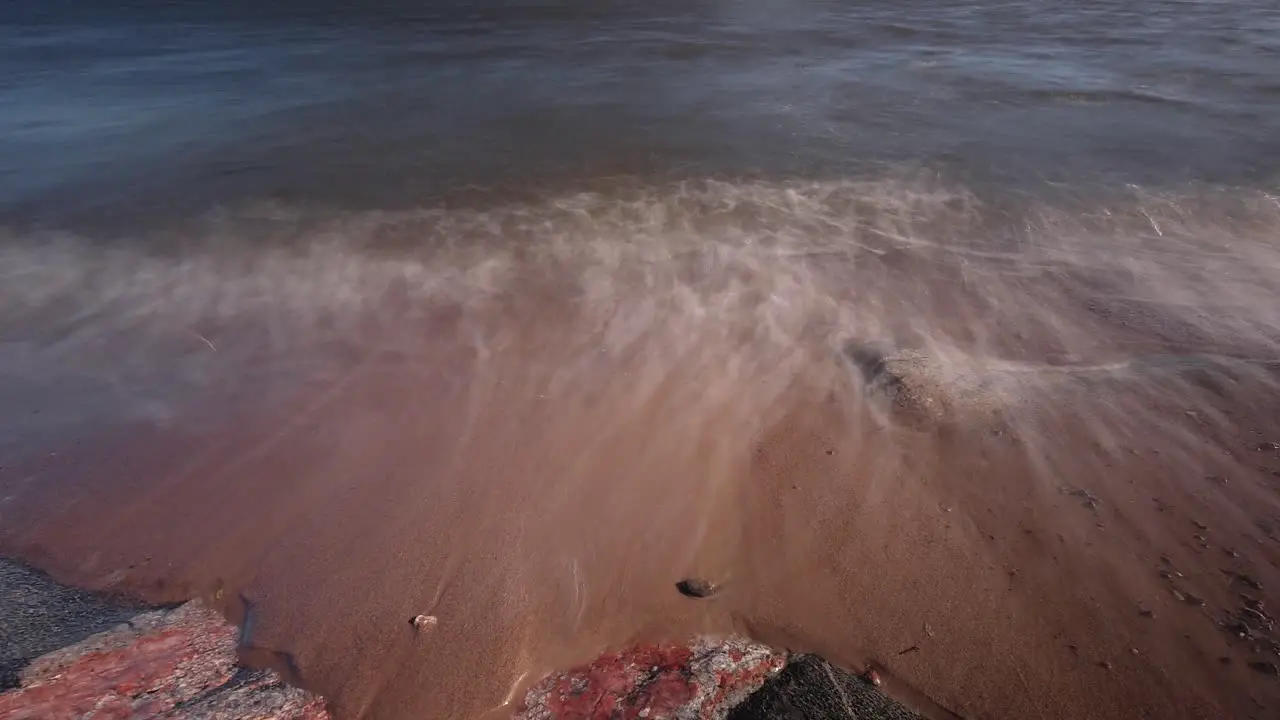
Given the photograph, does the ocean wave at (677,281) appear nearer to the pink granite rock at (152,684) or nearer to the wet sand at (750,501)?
the wet sand at (750,501)

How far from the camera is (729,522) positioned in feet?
10.8

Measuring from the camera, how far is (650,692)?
2.47 meters

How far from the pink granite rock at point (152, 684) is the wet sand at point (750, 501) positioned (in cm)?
16

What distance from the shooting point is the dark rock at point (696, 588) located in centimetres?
293

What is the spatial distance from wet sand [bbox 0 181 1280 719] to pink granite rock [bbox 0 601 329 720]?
0.16 meters

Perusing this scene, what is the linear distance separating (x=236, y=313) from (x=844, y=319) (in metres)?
4.33

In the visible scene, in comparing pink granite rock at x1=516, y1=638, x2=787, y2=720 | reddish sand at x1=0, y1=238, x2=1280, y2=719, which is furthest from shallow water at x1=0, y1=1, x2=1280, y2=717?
pink granite rock at x1=516, y1=638, x2=787, y2=720

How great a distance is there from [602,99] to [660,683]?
8.21 meters

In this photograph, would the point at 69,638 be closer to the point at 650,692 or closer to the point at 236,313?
the point at 650,692

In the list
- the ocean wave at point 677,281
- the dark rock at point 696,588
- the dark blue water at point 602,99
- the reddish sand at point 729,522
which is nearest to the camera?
the reddish sand at point 729,522

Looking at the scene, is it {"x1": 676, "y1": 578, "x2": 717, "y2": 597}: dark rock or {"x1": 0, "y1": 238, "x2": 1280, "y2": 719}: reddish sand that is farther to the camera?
{"x1": 676, "y1": 578, "x2": 717, "y2": 597}: dark rock

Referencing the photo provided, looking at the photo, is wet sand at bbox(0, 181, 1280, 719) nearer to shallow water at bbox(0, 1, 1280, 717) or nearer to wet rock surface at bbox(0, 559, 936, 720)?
shallow water at bbox(0, 1, 1280, 717)

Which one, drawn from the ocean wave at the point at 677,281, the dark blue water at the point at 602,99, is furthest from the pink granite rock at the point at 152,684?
the dark blue water at the point at 602,99

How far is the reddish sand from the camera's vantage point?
267 cm
